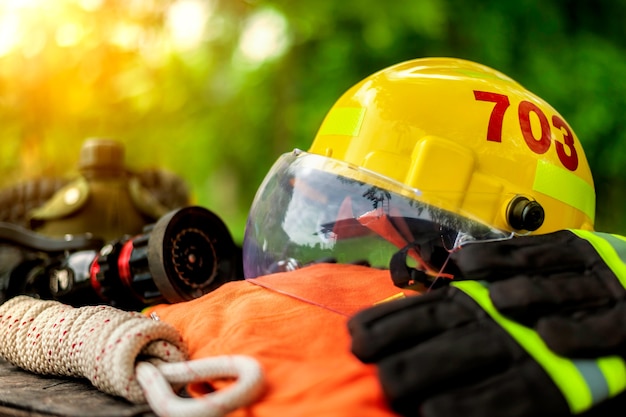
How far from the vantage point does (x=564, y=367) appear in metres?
0.55

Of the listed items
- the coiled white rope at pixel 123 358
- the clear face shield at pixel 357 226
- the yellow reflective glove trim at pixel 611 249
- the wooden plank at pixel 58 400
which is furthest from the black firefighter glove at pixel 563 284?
the wooden plank at pixel 58 400

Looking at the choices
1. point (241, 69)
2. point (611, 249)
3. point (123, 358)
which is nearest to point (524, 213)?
point (611, 249)

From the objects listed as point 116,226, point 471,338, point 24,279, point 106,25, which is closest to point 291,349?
point 471,338

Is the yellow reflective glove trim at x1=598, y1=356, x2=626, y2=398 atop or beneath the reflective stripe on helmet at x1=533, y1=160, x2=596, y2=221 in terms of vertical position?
beneath

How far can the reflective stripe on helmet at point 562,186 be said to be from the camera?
841 mm

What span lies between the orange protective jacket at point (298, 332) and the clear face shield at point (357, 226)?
3 cm

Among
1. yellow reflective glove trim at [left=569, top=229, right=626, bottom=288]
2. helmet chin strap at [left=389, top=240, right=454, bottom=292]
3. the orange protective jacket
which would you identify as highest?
yellow reflective glove trim at [left=569, top=229, right=626, bottom=288]

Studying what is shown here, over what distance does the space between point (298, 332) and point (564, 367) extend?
263mm

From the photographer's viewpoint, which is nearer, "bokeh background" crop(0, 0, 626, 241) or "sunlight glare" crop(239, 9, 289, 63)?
"bokeh background" crop(0, 0, 626, 241)

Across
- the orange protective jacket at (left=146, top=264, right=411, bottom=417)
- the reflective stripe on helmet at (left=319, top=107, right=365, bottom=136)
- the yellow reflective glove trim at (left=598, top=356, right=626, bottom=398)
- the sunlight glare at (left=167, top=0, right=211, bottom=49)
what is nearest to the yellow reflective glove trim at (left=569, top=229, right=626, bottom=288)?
the yellow reflective glove trim at (left=598, top=356, right=626, bottom=398)

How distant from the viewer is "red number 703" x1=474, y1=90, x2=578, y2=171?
0.83 meters

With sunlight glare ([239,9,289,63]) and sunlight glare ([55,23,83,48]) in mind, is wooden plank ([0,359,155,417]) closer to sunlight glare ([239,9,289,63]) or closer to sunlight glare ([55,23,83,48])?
sunlight glare ([239,9,289,63])

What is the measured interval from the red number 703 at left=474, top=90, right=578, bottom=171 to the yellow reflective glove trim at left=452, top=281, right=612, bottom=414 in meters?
0.31

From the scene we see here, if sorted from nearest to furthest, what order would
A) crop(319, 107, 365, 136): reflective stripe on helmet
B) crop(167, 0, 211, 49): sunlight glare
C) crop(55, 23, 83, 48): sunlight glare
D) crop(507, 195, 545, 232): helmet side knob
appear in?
1. crop(507, 195, 545, 232): helmet side knob
2. crop(319, 107, 365, 136): reflective stripe on helmet
3. crop(55, 23, 83, 48): sunlight glare
4. crop(167, 0, 211, 49): sunlight glare
